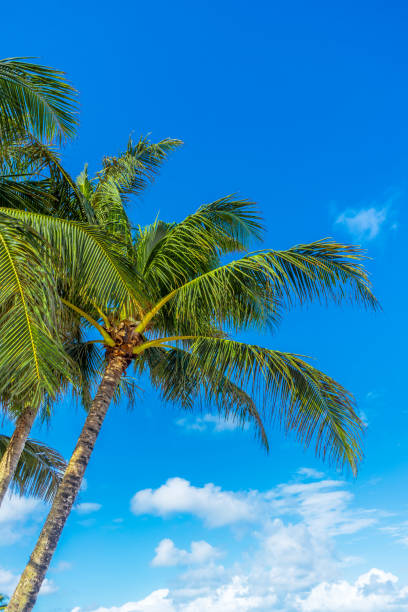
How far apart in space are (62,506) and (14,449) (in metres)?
2.18

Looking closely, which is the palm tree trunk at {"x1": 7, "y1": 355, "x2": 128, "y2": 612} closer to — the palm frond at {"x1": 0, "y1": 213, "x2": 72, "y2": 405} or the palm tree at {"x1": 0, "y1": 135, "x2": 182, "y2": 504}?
Answer: the palm tree at {"x1": 0, "y1": 135, "x2": 182, "y2": 504}

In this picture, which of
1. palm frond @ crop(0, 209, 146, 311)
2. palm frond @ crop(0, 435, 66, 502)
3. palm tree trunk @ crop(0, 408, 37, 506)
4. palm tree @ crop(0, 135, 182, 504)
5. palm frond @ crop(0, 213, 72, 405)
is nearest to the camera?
palm frond @ crop(0, 213, 72, 405)

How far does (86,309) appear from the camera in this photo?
9094 mm

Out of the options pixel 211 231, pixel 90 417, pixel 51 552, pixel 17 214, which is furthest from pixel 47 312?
pixel 211 231

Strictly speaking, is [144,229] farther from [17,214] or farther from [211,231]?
[17,214]

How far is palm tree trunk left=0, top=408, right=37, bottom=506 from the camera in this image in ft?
27.6

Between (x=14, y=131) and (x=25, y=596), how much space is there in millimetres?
5864

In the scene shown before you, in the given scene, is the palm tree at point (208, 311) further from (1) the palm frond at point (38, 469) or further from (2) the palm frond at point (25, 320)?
(1) the palm frond at point (38, 469)

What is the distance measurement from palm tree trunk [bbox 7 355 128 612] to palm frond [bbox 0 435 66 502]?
15.5 ft

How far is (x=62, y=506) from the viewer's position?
686 centimetres

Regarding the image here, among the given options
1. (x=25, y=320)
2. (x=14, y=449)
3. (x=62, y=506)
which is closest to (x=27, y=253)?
(x=25, y=320)

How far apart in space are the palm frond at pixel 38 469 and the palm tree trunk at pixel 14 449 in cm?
322

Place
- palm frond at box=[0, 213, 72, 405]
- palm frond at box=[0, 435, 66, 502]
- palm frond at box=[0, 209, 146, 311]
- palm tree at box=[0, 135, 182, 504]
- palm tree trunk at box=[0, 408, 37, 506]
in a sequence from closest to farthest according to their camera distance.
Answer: palm frond at box=[0, 213, 72, 405]
palm tree at box=[0, 135, 182, 504]
palm frond at box=[0, 209, 146, 311]
palm tree trunk at box=[0, 408, 37, 506]
palm frond at box=[0, 435, 66, 502]

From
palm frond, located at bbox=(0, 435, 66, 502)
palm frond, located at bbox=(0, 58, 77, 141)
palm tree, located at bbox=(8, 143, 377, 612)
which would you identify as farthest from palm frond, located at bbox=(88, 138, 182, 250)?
palm frond, located at bbox=(0, 435, 66, 502)
